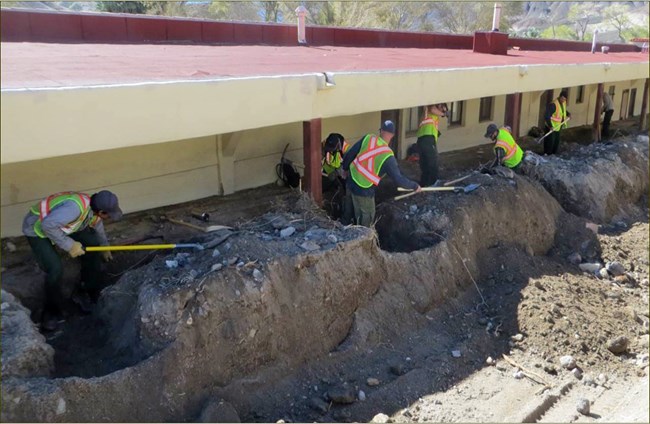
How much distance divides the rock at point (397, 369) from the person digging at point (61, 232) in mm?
3462

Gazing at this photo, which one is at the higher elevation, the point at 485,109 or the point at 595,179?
the point at 485,109

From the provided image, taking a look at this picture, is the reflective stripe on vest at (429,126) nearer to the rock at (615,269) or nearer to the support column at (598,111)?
the rock at (615,269)

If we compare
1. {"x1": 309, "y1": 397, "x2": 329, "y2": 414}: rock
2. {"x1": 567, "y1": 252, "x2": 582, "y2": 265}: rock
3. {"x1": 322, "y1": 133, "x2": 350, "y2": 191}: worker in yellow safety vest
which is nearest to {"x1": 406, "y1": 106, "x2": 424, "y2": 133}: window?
{"x1": 322, "y1": 133, "x2": 350, "y2": 191}: worker in yellow safety vest

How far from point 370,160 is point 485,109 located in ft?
26.0

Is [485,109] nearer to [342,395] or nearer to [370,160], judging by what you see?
[370,160]

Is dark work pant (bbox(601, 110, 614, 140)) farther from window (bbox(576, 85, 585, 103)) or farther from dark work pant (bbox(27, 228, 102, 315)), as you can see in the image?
dark work pant (bbox(27, 228, 102, 315))

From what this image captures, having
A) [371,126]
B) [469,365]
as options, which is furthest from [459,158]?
[469,365]

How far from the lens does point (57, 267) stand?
6.22 m

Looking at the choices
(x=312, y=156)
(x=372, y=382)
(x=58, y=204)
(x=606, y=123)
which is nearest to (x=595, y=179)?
(x=312, y=156)

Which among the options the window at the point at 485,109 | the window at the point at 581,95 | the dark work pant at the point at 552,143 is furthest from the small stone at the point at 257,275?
the window at the point at 581,95

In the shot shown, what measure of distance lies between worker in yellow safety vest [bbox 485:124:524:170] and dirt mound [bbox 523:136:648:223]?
767mm

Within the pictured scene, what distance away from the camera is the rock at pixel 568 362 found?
6.86m

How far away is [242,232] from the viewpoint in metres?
6.85

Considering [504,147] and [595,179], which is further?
[595,179]
